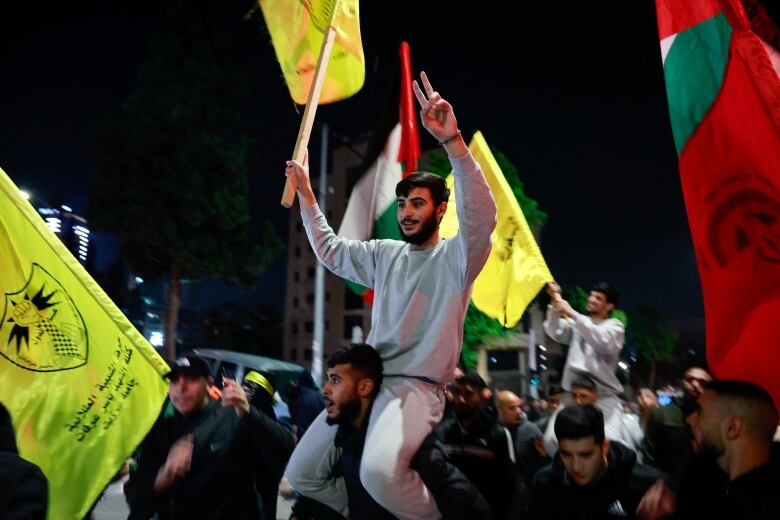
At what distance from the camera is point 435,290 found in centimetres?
317

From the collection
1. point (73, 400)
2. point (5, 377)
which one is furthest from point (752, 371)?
point (5, 377)

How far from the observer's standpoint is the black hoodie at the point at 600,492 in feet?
10.9

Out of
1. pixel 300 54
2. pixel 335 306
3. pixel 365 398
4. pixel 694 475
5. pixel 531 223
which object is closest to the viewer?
pixel 694 475

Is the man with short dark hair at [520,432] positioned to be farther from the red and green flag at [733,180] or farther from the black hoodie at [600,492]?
the red and green flag at [733,180]

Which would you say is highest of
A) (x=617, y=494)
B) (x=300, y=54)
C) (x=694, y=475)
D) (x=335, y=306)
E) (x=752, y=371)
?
(x=300, y=54)

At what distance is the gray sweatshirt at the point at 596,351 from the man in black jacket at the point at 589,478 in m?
1.67

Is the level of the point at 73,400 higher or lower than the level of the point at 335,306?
higher

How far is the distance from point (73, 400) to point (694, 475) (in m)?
3.04

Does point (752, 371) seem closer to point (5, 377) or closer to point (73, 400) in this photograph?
point (73, 400)

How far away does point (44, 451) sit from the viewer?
129 inches

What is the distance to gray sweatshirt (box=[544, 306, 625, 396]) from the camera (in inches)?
204

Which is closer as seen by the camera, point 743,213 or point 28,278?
point 743,213

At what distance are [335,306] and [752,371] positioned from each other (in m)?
61.6

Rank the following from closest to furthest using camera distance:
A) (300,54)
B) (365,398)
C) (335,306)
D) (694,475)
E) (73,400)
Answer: (694,475), (365,398), (73,400), (300,54), (335,306)
